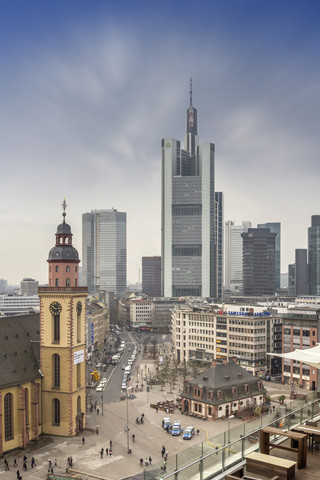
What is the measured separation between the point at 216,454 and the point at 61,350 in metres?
57.6

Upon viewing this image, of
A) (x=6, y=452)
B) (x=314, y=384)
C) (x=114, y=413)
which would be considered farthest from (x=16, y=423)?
(x=314, y=384)

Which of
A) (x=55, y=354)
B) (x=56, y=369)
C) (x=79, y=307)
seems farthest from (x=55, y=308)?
(x=56, y=369)

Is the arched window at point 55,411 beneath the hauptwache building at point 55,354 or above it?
beneath

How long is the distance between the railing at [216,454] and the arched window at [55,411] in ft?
184

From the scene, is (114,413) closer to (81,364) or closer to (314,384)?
(81,364)

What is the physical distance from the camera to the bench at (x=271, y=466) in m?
17.5

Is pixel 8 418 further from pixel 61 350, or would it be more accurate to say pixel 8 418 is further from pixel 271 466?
pixel 271 466

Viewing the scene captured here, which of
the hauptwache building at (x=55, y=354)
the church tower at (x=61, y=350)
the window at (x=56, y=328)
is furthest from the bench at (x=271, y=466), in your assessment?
the window at (x=56, y=328)

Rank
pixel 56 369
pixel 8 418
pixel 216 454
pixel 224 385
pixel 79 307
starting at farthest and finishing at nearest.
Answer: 1. pixel 224 385
2. pixel 79 307
3. pixel 56 369
4. pixel 8 418
5. pixel 216 454

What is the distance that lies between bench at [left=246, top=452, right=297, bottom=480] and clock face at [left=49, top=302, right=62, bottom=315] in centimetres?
5981

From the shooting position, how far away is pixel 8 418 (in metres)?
68.0

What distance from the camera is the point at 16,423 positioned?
68812 millimetres

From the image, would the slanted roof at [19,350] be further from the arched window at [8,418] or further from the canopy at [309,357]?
the canopy at [309,357]

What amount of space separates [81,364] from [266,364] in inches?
2618
